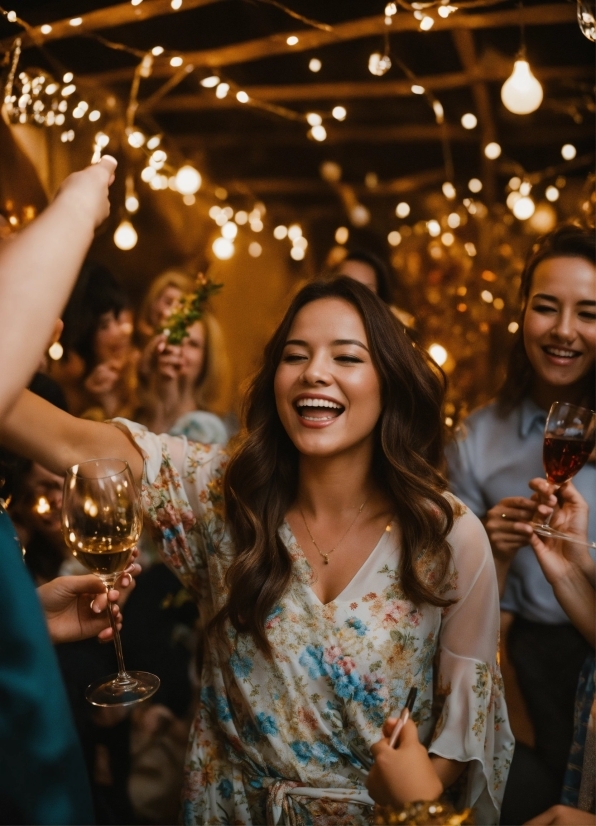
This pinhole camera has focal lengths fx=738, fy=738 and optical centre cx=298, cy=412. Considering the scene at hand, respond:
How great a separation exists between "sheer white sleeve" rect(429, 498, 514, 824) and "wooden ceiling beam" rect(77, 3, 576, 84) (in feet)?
5.73

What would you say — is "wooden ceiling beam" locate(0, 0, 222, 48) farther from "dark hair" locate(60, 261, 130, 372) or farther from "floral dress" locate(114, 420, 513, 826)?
"floral dress" locate(114, 420, 513, 826)

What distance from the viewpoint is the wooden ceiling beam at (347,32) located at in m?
2.72

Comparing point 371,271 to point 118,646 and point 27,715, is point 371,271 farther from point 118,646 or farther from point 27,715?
point 27,715

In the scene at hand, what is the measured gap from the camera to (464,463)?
222 centimetres

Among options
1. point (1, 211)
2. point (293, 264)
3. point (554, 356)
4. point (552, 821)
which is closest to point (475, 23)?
point (554, 356)

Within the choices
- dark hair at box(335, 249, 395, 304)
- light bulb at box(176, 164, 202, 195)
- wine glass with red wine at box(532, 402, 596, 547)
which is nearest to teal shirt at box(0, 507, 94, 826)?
wine glass with red wine at box(532, 402, 596, 547)

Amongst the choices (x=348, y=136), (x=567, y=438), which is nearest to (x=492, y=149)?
(x=348, y=136)

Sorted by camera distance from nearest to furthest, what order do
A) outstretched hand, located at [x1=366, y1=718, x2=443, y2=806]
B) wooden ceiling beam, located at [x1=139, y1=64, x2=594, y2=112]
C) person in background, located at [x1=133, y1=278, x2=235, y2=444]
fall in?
outstretched hand, located at [x1=366, y1=718, x2=443, y2=806]
person in background, located at [x1=133, y1=278, x2=235, y2=444]
wooden ceiling beam, located at [x1=139, y1=64, x2=594, y2=112]

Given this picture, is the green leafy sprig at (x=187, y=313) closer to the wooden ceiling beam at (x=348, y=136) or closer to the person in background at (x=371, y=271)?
the person in background at (x=371, y=271)

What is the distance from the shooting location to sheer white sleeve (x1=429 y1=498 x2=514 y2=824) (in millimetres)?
1530

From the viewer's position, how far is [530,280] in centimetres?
211

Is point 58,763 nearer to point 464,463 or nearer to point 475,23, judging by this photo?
point 464,463

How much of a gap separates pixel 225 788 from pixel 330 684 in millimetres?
364

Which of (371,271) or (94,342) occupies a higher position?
(371,271)
